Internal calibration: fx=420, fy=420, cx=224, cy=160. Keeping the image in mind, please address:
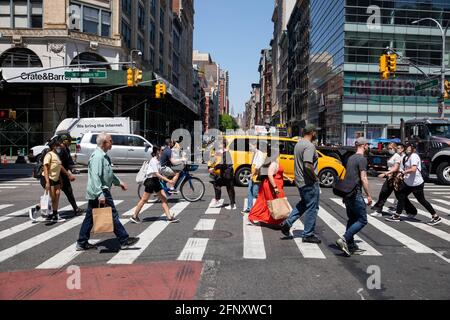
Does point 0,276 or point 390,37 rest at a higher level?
point 390,37

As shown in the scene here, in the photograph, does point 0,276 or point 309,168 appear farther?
point 309,168

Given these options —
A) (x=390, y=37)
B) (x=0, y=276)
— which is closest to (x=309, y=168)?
(x=0, y=276)

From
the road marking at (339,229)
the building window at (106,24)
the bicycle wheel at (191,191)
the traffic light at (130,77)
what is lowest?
the road marking at (339,229)

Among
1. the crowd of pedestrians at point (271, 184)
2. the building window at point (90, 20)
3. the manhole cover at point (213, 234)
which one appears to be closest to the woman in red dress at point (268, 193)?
the crowd of pedestrians at point (271, 184)

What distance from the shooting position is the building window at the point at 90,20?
37125 millimetres

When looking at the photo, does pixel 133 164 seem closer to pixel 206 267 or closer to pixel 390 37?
pixel 206 267

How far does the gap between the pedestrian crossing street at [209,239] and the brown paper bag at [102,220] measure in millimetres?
441

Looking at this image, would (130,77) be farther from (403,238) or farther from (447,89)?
(403,238)

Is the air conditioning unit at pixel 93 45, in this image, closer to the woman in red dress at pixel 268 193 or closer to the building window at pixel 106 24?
the building window at pixel 106 24

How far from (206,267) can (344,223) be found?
4.85 m

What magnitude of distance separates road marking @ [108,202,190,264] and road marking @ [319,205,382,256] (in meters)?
3.67

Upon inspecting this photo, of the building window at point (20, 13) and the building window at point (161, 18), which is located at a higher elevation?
the building window at point (161, 18)
